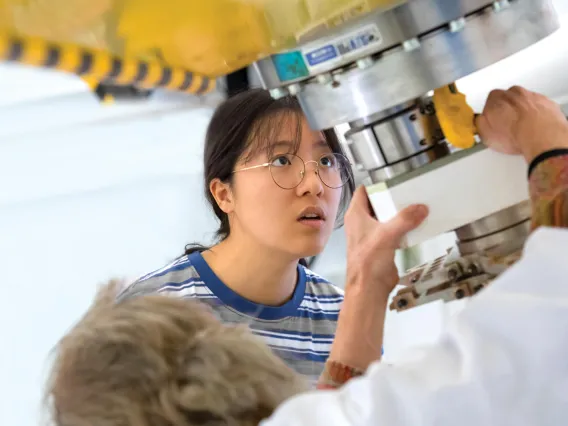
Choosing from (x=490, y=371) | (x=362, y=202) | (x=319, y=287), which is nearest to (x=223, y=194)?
(x=319, y=287)

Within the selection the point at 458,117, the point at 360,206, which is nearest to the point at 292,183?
the point at 360,206

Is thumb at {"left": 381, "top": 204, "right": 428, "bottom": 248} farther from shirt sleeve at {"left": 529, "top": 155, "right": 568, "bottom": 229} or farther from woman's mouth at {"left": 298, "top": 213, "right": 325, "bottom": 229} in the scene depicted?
woman's mouth at {"left": 298, "top": 213, "right": 325, "bottom": 229}

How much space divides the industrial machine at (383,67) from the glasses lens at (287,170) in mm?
334

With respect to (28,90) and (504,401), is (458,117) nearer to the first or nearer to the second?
(504,401)

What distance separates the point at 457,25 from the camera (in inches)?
19.5

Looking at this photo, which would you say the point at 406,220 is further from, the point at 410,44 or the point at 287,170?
the point at 287,170

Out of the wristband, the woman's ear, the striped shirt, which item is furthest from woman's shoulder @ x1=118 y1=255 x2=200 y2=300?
the wristband

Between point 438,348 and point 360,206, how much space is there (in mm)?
202

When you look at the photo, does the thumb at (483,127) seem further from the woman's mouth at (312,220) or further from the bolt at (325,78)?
the woman's mouth at (312,220)

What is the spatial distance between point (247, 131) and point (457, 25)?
55 centimetres

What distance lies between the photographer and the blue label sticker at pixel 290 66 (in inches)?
19.9

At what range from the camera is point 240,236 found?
3.36 feet

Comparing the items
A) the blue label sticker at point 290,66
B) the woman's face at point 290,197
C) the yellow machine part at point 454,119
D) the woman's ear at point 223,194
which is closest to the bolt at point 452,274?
the yellow machine part at point 454,119

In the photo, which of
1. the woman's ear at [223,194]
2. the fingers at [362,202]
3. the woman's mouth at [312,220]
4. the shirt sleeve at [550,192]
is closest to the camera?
A: the shirt sleeve at [550,192]
